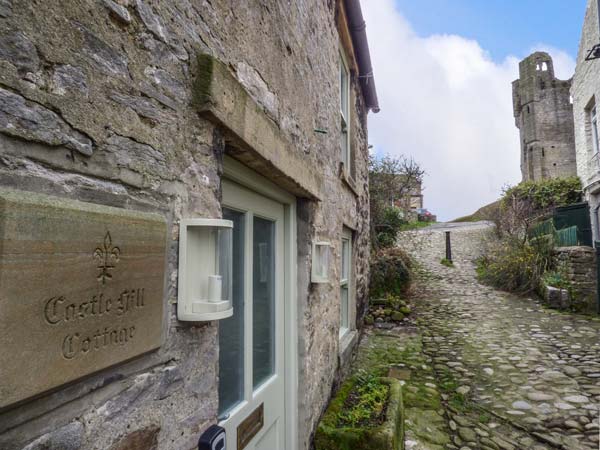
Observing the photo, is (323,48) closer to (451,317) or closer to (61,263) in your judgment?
(61,263)

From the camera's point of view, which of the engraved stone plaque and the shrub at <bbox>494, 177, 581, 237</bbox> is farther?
the shrub at <bbox>494, 177, 581, 237</bbox>

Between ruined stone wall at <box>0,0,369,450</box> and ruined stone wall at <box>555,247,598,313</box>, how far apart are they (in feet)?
28.8

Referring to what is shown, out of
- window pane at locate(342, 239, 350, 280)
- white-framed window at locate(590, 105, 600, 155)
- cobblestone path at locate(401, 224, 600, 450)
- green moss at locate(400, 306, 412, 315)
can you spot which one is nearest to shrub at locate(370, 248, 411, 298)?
cobblestone path at locate(401, 224, 600, 450)

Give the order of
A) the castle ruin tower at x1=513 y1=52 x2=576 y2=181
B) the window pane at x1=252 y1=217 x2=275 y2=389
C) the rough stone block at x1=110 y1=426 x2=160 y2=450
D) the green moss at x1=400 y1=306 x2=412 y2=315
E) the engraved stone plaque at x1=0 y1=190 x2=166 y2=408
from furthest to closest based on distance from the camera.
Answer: the castle ruin tower at x1=513 y1=52 x2=576 y2=181, the green moss at x1=400 y1=306 x2=412 y2=315, the window pane at x1=252 y1=217 x2=275 y2=389, the rough stone block at x1=110 y1=426 x2=160 y2=450, the engraved stone plaque at x1=0 y1=190 x2=166 y2=408

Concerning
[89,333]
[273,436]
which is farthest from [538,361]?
[89,333]

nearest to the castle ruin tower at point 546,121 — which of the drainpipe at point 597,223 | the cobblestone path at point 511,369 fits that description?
the drainpipe at point 597,223

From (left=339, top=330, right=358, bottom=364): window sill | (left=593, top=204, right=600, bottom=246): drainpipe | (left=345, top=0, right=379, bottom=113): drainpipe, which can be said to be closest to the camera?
(left=339, top=330, right=358, bottom=364): window sill

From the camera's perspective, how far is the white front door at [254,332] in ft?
6.63

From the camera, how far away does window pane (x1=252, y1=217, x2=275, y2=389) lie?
2369 millimetres

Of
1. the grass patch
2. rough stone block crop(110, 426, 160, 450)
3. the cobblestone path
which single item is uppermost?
rough stone block crop(110, 426, 160, 450)

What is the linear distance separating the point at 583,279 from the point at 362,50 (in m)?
7.10

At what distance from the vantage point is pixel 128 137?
1.13 meters

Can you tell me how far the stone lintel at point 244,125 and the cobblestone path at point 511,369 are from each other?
2991mm

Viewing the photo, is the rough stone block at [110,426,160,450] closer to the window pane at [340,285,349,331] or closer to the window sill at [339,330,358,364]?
the window sill at [339,330,358,364]
